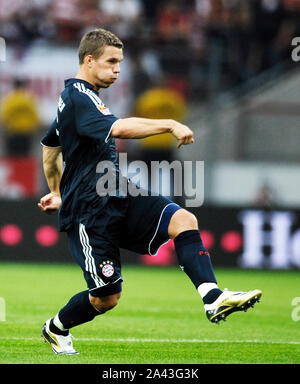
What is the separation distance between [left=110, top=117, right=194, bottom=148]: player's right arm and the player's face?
1.75 ft

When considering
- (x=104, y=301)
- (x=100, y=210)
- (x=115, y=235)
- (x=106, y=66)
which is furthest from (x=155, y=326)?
(x=106, y=66)

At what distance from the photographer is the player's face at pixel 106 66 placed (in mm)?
6000

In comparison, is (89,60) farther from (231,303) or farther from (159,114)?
(159,114)

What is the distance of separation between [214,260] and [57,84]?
19.0 feet

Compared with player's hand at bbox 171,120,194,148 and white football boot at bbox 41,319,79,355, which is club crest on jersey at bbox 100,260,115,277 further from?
player's hand at bbox 171,120,194,148

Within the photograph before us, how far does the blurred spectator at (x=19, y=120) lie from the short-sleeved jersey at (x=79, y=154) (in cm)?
1131

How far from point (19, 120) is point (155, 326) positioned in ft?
33.6

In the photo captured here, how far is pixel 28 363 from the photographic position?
19.2ft

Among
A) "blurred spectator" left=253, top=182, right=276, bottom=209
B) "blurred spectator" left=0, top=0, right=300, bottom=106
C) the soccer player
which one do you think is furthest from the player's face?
"blurred spectator" left=0, top=0, right=300, bottom=106

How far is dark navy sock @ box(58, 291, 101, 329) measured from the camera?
625cm

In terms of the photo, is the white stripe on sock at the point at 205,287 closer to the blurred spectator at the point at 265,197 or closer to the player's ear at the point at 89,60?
the player's ear at the point at 89,60

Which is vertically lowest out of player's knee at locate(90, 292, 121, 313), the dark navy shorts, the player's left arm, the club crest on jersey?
player's knee at locate(90, 292, 121, 313)

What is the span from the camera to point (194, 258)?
5.92 metres
